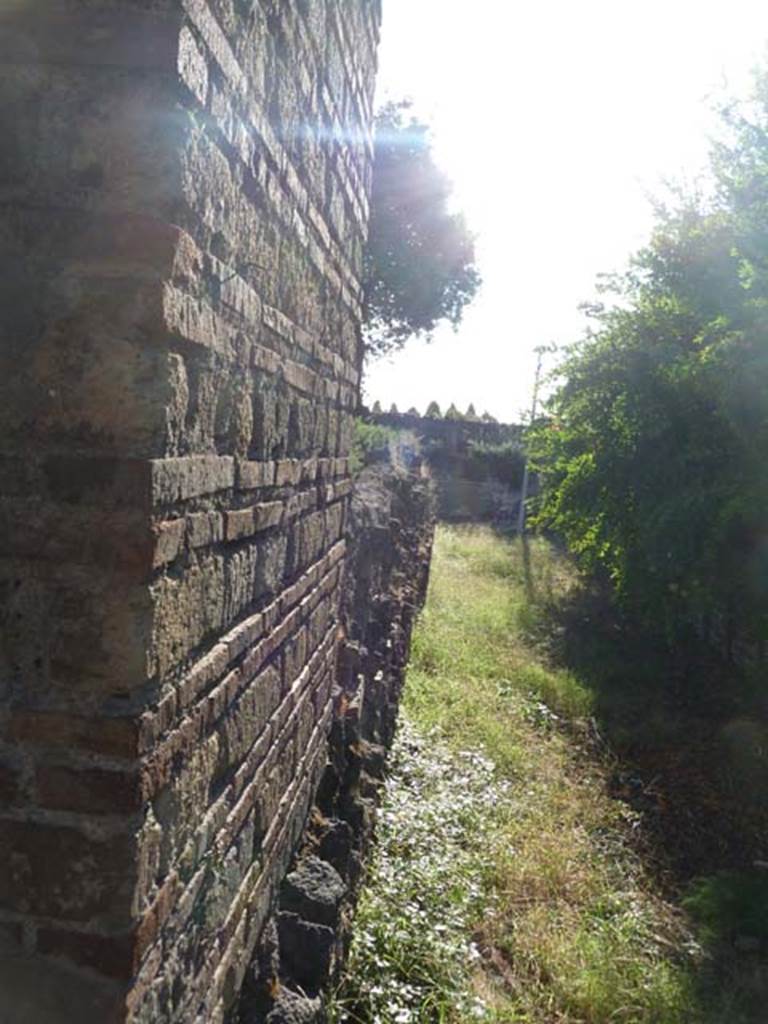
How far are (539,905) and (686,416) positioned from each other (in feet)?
18.0

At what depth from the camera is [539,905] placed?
13.8 ft

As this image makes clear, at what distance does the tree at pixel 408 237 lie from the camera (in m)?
23.0

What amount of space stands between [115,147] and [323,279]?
1.33 metres

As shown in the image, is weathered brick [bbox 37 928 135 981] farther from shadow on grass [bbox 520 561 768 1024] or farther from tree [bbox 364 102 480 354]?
tree [bbox 364 102 480 354]

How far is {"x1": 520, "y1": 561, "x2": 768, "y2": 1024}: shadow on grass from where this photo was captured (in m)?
4.36

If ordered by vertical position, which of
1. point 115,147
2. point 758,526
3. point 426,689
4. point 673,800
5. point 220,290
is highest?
point 115,147

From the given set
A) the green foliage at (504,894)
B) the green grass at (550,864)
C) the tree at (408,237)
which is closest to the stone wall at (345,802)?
the green foliage at (504,894)

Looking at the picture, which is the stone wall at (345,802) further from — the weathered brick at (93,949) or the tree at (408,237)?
the tree at (408,237)

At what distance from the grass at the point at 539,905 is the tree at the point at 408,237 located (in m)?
18.0

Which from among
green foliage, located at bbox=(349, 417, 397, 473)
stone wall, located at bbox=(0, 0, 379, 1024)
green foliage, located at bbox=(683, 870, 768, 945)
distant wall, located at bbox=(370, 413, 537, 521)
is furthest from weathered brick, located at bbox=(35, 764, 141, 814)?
distant wall, located at bbox=(370, 413, 537, 521)

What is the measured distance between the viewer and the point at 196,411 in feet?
4.63

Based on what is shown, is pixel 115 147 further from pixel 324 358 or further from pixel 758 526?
pixel 758 526

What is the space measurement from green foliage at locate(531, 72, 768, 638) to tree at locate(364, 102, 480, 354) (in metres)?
14.1

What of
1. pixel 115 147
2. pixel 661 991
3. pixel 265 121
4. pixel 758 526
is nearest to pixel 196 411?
pixel 115 147
